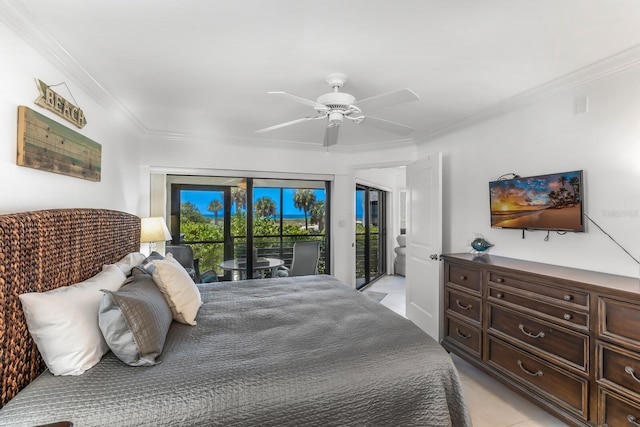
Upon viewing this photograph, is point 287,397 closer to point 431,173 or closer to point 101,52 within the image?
point 101,52

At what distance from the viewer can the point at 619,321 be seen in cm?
173

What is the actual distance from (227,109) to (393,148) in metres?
2.40

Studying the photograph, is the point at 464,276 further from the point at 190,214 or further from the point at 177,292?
the point at 190,214

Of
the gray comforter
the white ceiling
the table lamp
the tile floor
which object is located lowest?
the tile floor

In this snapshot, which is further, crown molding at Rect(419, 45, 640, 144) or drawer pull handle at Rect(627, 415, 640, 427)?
crown molding at Rect(419, 45, 640, 144)

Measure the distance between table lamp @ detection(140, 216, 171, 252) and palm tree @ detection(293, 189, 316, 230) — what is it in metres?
1.94

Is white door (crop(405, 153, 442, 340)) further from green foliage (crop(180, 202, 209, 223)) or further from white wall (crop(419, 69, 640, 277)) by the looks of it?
green foliage (crop(180, 202, 209, 223))

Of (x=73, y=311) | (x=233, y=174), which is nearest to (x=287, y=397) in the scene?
(x=73, y=311)

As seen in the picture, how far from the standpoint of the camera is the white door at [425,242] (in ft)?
10.8

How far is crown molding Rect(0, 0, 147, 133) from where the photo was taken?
1.52 m

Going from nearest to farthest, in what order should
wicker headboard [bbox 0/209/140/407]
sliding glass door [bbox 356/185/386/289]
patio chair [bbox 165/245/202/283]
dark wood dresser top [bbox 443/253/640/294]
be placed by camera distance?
wicker headboard [bbox 0/209/140/407]
dark wood dresser top [bbox 443/253/640/294]
patio chair [bbox 165/245/202/283]
sliding glass door [bbox 356/185/386/289]

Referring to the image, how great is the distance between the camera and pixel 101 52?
196 cm

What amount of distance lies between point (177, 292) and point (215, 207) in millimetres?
2560

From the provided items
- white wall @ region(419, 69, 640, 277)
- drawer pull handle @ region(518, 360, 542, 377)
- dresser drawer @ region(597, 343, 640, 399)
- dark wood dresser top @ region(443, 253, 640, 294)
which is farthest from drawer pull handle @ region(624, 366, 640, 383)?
white wall @ region(419, 69, 640, 277)
